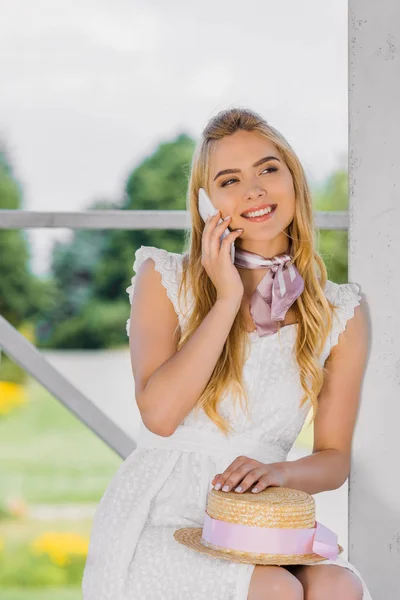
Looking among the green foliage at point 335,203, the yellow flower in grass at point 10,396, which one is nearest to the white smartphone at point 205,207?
the green foliage at point 335,203

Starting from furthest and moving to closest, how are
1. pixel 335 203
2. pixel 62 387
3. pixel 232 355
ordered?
pixel 335 203 < pixel 62 387 < pixel 232 355

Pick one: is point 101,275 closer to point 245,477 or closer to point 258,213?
point 258,213

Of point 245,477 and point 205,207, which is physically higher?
point 205,207

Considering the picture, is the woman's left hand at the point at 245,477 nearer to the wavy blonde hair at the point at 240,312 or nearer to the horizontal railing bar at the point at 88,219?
the wavy blonde hair at the point at 240,312

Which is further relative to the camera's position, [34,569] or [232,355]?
[34,569]

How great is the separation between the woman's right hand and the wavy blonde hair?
111mm

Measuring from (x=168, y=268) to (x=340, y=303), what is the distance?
15.0 inches

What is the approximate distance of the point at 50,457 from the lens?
14.5 metres

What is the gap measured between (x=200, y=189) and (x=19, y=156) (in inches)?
520

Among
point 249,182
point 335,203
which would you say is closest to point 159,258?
point 249,182

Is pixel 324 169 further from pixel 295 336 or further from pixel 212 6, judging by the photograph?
pixel 295 336

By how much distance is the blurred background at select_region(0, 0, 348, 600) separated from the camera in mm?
13742

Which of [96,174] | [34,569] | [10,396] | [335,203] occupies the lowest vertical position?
[34,569]

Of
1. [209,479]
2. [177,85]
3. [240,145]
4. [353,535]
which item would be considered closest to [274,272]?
[240,145]
